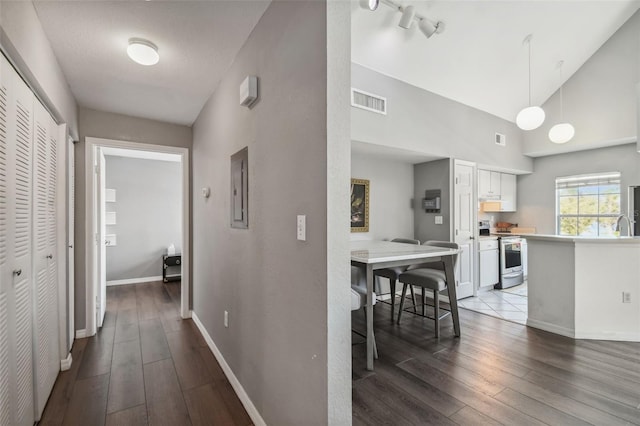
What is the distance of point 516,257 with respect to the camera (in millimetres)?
5102

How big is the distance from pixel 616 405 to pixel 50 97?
418 centimetres

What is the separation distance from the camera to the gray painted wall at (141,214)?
5.31 meters

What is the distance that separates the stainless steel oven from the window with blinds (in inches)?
39.4

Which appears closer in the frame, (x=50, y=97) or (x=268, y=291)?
(x=268, y=291)

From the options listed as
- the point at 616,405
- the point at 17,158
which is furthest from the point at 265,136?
the point at 616,405

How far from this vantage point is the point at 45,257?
77.7 inches

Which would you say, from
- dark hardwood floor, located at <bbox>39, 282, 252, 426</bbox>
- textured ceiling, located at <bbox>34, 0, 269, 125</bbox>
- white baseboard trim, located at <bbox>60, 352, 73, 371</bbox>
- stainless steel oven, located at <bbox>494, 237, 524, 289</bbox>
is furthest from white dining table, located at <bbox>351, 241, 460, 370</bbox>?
stainless steel oven, located at <bbox>494, 237, 524, 289</bbox>

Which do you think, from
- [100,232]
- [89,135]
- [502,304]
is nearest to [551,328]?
[502,304]

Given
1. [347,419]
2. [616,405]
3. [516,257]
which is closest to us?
[347,419]

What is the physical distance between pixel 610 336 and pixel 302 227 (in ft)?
11.5

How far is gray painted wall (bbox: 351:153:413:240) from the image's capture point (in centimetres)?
416

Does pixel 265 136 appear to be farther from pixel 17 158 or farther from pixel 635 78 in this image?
pixel 635 78

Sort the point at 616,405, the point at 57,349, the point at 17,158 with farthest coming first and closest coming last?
the point at 57,349 < the point at 616,405 < the point at 17,158

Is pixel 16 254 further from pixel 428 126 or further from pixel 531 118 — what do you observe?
pixel 531 118
